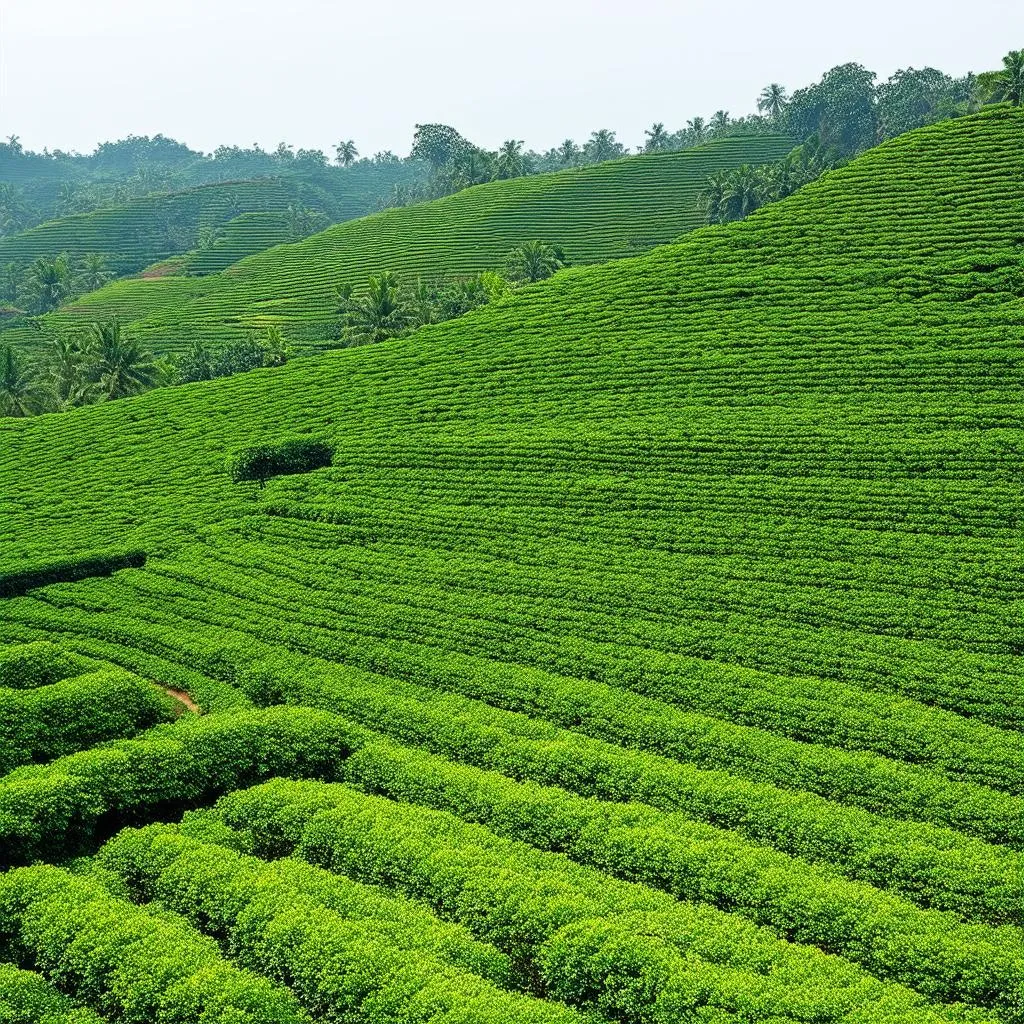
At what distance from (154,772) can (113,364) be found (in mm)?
41354

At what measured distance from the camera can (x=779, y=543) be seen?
29.7m

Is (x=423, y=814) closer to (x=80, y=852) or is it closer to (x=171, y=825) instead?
(x=171, y=825)

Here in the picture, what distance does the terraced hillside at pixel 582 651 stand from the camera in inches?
570

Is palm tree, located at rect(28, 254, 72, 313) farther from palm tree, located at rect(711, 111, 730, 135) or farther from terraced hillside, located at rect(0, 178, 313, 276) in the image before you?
palm tree, located at rect(711, 111, 730, 135)

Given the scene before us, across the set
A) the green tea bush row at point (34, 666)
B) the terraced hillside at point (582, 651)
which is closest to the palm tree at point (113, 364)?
the terraced hillside at point (582, 651)

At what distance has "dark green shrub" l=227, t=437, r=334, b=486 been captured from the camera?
40688mm

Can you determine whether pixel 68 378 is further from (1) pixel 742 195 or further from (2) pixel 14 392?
(1) pixel 742 195

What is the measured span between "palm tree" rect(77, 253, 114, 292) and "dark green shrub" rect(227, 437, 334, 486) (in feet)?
267

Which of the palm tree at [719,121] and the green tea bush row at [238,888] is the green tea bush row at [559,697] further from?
the palm tree at [719,121]

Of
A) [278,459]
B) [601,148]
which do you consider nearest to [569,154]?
[601,148]

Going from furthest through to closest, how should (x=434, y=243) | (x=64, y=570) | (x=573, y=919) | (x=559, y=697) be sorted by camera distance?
(x=434, y=243), (x=64, y=570), (x=559, y=697), (x=573, y=919)

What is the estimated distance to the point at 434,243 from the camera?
88812 millimetres

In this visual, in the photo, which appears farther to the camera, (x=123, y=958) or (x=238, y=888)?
(x=238, y=888)

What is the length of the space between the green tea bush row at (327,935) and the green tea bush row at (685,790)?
5543 millimetres
